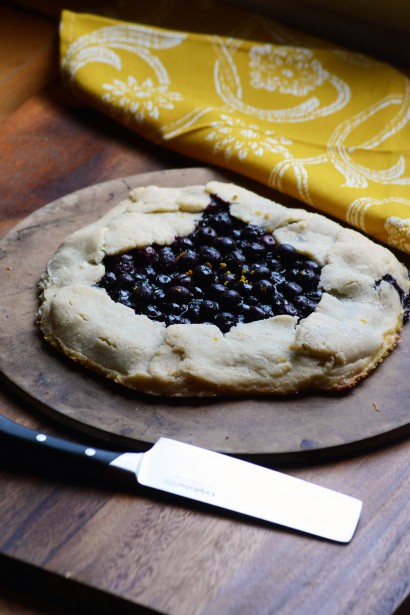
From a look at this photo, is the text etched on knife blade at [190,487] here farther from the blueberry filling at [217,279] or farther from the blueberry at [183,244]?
the blueberry at [183,244]

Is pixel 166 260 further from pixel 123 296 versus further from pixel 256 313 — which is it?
pixel 256 313

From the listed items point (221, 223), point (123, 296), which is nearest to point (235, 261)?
point (221, 223)

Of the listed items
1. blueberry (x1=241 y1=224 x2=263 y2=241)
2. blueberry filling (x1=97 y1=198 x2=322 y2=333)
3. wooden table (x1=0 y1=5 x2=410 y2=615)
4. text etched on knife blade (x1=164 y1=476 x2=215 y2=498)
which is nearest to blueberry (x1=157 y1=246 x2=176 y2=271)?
blueberry filling (x1=97 y1=198 x2=322 y2=333)

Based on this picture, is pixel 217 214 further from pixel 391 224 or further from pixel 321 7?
pixel 321 7

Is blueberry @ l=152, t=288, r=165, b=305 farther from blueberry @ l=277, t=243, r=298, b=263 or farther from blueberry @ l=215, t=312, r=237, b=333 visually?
blueberry @ l=277, t=243, r=298, b=263

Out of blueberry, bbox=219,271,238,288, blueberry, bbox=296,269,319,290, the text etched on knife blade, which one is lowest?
the text etched on knife blade

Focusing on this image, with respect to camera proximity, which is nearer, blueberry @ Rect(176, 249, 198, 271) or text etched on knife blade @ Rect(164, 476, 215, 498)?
text etched on knife blade @ Rect(164, 476, 215, 498)

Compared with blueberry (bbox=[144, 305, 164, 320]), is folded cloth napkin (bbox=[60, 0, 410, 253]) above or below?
above

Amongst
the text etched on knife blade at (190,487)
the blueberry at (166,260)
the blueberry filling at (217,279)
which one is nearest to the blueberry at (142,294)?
the blueberry filling at (217,279)
